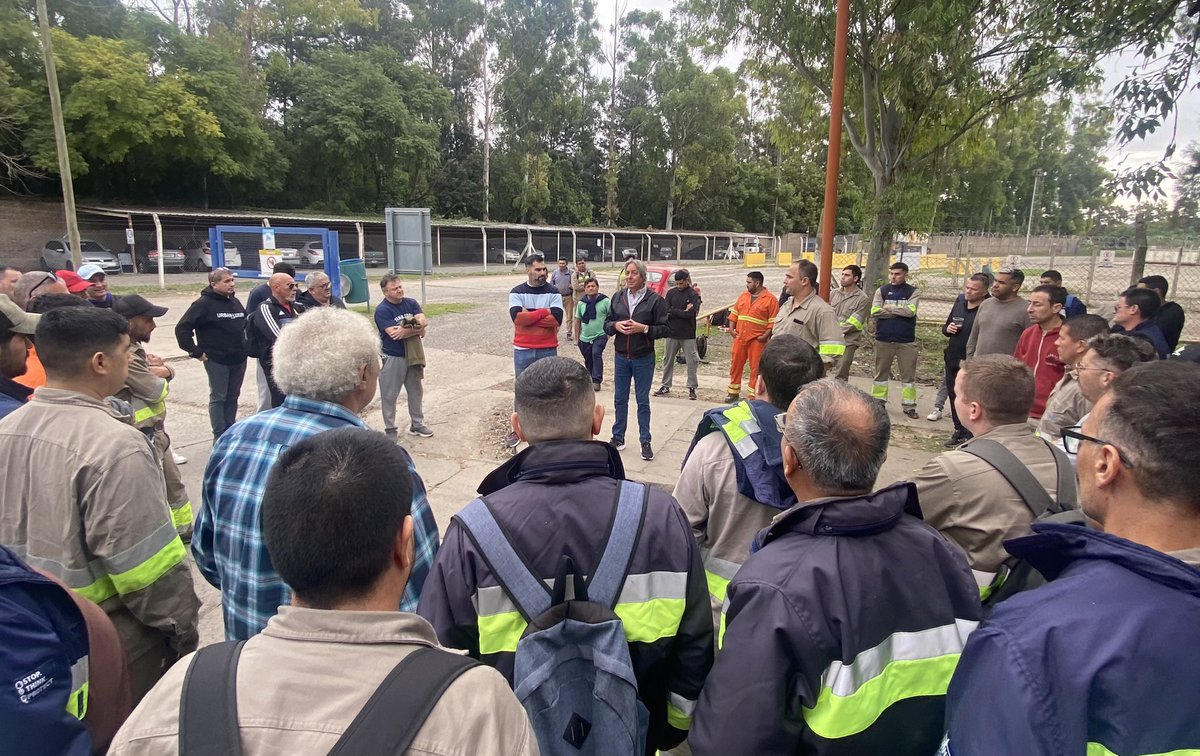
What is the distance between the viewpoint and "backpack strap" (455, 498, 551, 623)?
159cm

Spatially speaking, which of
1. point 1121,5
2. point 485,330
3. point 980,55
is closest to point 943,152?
point 980,55

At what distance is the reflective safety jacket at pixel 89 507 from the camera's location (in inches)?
78.1

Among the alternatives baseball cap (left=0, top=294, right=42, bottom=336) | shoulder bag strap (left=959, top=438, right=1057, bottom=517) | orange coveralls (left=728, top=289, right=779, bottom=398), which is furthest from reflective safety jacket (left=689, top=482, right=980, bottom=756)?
orange coveralls (left=728, top=289, right=779, bottom=398)

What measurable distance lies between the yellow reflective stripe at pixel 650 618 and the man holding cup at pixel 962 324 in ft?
20.2

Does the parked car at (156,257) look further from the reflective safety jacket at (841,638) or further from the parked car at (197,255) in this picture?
the reflective safety jacket at (841,638)

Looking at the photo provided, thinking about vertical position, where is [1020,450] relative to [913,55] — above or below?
below

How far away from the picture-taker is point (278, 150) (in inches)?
1585

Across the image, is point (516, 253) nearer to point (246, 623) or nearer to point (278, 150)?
point (278, 150)

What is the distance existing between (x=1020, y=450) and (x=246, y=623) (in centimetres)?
269

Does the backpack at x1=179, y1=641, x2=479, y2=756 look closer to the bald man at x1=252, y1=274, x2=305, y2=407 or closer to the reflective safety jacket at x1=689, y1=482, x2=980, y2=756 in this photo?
the reflective safety jacket at x1=689, y1=482, x2=980, y2=756

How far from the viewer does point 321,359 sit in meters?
2.28

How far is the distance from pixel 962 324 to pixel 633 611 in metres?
6.74

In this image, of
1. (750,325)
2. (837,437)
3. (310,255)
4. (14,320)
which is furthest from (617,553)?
(310,255)

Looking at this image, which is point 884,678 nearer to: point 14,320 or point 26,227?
point 14,320
